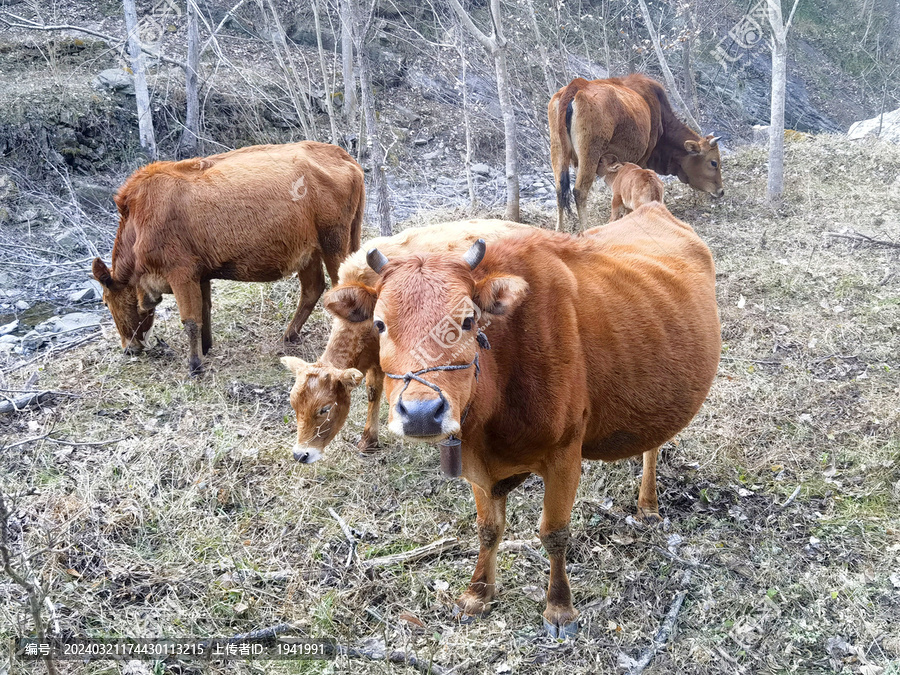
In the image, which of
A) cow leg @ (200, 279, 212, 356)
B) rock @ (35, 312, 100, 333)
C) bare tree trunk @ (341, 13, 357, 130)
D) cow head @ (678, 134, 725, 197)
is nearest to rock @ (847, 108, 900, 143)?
cow head @ (678, 134, 725, 197)

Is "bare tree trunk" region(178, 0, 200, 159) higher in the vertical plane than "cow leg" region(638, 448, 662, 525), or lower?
higher

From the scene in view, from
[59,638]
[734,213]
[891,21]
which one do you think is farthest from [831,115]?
[59,638]

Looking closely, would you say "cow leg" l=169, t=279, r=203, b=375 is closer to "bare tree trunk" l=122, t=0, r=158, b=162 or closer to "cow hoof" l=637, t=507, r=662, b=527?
"cow hoof" l=637, t=507, r=662, b=527

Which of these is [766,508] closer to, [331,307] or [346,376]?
[346,376]

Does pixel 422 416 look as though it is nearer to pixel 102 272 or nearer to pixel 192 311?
pixel 192 311

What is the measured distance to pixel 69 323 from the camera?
8.91 metres

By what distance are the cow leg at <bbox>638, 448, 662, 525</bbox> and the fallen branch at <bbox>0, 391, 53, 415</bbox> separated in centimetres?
538

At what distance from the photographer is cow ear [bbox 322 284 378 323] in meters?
3.18

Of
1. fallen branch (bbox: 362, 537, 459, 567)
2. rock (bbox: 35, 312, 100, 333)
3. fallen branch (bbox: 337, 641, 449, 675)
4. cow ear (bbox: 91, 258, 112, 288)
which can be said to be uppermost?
cow ear (bbox: 91, 258, 112, 288)

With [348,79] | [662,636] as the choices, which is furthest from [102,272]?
[348,79]

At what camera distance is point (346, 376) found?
4688 millimetres

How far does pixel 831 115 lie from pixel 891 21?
667cm

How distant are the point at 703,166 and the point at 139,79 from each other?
10427 millimetres

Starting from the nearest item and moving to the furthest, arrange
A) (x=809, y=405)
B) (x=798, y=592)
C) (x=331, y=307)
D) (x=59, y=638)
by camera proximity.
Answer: (x=331, y=307) < (x=59, y=638) < (x=798, y=592) < (x=809, y=405)
